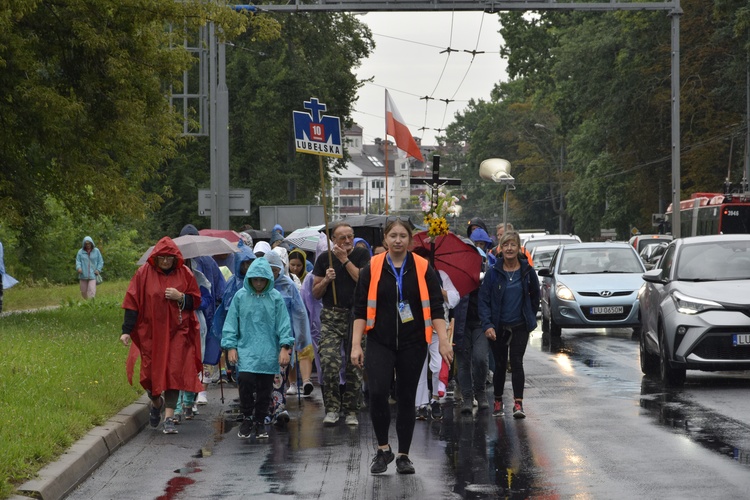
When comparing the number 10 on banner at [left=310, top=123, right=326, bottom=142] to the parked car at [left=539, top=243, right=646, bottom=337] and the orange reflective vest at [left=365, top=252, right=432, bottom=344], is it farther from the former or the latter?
the parked car at [left=539, top=243, right=646, bottom=337]

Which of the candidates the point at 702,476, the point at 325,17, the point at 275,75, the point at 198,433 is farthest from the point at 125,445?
the point at 325,17

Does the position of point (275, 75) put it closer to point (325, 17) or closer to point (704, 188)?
point (325, 17)

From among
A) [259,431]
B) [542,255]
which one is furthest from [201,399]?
[542,255]

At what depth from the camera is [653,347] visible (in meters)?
15.4

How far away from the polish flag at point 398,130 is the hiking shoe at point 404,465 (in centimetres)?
876

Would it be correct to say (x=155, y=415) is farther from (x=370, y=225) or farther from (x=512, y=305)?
(x=370, y=225)

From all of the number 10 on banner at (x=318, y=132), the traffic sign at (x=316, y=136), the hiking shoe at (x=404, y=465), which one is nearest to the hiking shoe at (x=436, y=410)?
the hiking shoe at (x=404, y=465)

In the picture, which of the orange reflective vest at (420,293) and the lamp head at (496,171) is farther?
the lamp head at (496,171)

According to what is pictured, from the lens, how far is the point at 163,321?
11336 millimetres

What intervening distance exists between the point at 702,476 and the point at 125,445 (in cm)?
475

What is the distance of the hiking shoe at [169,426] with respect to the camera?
37.5ft

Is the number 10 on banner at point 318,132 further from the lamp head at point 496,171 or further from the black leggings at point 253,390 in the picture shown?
the lamp head at point 496,171

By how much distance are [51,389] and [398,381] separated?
430 cm

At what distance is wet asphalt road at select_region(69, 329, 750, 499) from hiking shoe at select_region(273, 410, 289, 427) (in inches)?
6.4
